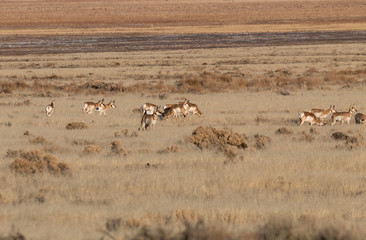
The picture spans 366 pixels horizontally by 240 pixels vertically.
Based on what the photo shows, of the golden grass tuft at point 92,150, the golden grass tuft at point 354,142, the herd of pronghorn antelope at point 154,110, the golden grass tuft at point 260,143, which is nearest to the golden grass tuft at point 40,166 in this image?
the golden grass tuft at point 92,150

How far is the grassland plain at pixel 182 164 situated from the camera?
31.9ft

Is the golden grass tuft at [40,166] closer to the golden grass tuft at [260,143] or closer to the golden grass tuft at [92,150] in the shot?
the golden grass tuft at [92,150]

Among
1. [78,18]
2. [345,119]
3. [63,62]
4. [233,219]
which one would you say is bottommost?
[233,219]

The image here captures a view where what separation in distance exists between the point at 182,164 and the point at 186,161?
0.99 feet

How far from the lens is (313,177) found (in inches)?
507

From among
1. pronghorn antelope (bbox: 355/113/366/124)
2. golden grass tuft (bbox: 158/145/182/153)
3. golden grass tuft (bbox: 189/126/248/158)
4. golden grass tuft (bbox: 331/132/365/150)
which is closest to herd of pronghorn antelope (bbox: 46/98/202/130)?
golden grass tuft (bbox: 189/126/248/158)

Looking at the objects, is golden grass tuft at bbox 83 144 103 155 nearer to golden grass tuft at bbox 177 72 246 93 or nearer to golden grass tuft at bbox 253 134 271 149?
golden grass tuft at bbox 253 134 271 149

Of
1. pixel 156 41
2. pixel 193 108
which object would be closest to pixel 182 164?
pixel 193 108

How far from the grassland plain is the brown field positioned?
35 millimetres

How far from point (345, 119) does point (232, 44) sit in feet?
139

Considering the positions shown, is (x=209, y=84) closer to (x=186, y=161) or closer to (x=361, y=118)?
(x=361, y=118)

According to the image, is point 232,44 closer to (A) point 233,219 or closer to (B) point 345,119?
(B) point 345,119

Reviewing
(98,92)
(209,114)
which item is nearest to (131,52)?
(98,92)

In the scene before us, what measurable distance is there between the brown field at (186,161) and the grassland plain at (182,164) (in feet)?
0.11
